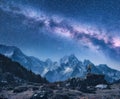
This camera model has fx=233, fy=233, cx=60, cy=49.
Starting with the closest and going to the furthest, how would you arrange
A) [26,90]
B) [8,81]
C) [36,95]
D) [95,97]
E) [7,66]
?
[36,95], [95,97], [26,90], [8,81], [7,66]

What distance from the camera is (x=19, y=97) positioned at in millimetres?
95188

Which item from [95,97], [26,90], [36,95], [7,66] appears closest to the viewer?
[36,95]

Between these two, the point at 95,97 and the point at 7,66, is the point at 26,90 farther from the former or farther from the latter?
the point at 7,66

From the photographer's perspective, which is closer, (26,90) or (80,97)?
(80,97)

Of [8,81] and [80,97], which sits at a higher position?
[8,81]

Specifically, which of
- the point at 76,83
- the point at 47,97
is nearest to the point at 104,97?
the point at 47,97

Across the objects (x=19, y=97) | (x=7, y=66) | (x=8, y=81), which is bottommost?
(x=19, y=97)

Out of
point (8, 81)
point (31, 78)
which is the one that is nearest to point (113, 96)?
point (8, 81)

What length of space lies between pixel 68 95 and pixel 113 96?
19.5 m

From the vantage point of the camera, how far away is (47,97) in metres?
89.2

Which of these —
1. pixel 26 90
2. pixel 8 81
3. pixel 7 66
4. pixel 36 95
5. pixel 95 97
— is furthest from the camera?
pixel 7 66

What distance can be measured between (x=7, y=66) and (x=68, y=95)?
9888 centimetres

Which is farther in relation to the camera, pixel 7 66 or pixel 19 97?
pixel 7 66

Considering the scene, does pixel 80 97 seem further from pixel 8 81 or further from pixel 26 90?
pixel 8 81
